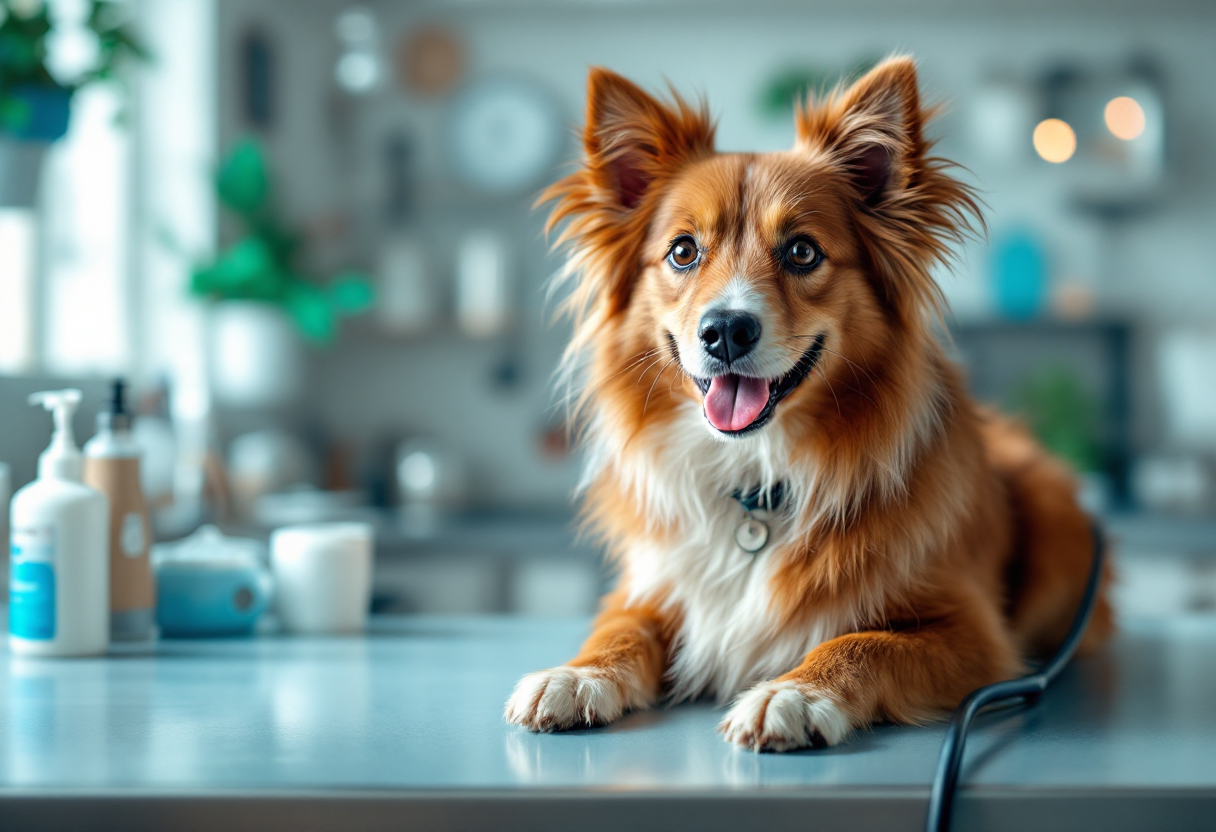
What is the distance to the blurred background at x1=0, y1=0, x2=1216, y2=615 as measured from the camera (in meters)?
3.51

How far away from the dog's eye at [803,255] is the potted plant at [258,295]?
96.8 inches

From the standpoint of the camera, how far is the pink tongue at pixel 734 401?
1246 millimetres

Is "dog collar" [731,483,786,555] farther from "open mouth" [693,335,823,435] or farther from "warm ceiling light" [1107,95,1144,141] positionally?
"warm ceiling light" [1107,95,1144,141]

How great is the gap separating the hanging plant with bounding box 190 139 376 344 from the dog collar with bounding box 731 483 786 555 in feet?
8.22

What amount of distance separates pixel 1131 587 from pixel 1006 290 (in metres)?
1.34

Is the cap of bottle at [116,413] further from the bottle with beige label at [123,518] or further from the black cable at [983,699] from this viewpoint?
the black cable at [983,699]

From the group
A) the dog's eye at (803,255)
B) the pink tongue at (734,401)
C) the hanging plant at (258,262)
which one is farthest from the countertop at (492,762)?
the hanging plant at (258,262)

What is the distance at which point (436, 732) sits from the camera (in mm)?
964

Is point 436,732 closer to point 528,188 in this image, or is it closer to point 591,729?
point 591,729

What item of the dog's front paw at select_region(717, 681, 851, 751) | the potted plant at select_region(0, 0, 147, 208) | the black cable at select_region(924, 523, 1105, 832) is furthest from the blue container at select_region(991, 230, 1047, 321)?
the dog's front paw at select_region(717, 681, 851, 751)

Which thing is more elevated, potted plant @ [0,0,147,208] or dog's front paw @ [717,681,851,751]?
potted plant @ [0,0,147,208]

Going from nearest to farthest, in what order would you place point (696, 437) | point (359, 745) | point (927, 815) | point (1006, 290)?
point (927, 815)
point (359, 745)
point (696, 437)
point (1006, 290)

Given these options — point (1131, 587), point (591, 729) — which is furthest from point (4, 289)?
point (1131, 587)

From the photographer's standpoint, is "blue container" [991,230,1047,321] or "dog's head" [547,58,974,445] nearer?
"dog's head" [547,58,974,445]
